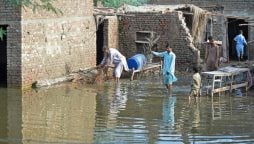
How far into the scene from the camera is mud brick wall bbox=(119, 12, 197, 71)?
24.0 meters

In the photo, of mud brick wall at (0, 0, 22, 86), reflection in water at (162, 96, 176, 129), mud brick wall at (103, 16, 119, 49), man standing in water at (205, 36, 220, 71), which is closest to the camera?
reflection in water at (162, 96, 176, 129)

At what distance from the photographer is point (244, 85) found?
58.9 feet

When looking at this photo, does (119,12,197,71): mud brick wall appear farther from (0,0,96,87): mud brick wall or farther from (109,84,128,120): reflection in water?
(109,84,128,120): reflection in water

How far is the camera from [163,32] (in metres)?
24.5

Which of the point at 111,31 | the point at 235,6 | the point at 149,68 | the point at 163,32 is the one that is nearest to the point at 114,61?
the point at 149,68

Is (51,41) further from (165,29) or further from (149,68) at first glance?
(165,29)

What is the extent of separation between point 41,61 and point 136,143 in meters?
8.92

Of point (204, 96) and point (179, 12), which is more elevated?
point (179, 12)

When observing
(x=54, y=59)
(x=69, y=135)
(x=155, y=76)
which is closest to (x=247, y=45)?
(x=155, y=76)

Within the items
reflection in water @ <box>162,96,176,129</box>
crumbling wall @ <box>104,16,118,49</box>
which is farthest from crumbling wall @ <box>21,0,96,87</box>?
reflection in water @ <box>162,96,176,129</box>

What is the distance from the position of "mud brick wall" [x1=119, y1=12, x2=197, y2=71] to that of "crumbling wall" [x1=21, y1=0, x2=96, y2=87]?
2.64 metres

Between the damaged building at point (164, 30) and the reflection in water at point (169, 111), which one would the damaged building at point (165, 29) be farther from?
the reflection in water at point (169, 111)

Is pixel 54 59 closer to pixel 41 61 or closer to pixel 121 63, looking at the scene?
pixel 41 61

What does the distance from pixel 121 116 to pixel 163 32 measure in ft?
38.4
